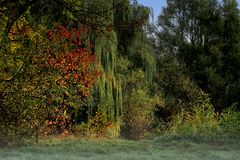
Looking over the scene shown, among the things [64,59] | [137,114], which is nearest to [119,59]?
[137,114]

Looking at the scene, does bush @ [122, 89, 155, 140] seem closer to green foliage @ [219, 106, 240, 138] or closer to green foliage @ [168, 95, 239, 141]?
green foliage @ [168, 95, 239, 141]

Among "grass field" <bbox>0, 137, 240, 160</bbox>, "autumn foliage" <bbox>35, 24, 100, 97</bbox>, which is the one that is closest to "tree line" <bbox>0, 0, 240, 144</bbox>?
"autumn foliage" <bbox>35, 24, 100, 97</bbox>

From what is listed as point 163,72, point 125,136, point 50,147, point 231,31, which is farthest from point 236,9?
point 50,147

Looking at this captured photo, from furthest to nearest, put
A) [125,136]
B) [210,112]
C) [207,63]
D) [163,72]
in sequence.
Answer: [207,63]
[163,72]
[125,136]
[210,112]

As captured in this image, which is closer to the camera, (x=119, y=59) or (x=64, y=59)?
(x=64, y=59)

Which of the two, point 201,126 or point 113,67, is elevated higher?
point 113,67

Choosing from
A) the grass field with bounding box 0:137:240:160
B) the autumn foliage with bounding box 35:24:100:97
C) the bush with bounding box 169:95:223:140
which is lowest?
the grass field with bounding box 0:137:240:160

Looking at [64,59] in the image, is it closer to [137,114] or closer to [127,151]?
[127,151]

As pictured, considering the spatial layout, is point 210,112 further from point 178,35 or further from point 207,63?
point 178,35

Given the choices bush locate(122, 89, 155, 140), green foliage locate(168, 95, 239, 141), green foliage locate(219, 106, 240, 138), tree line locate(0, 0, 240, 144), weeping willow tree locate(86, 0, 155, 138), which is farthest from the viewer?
bush locate(122, 89, 155, 140)

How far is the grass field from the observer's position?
6.45 meters

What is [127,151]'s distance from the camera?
297 inches

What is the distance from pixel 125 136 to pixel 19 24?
32.7 feet

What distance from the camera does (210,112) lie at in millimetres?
11625
